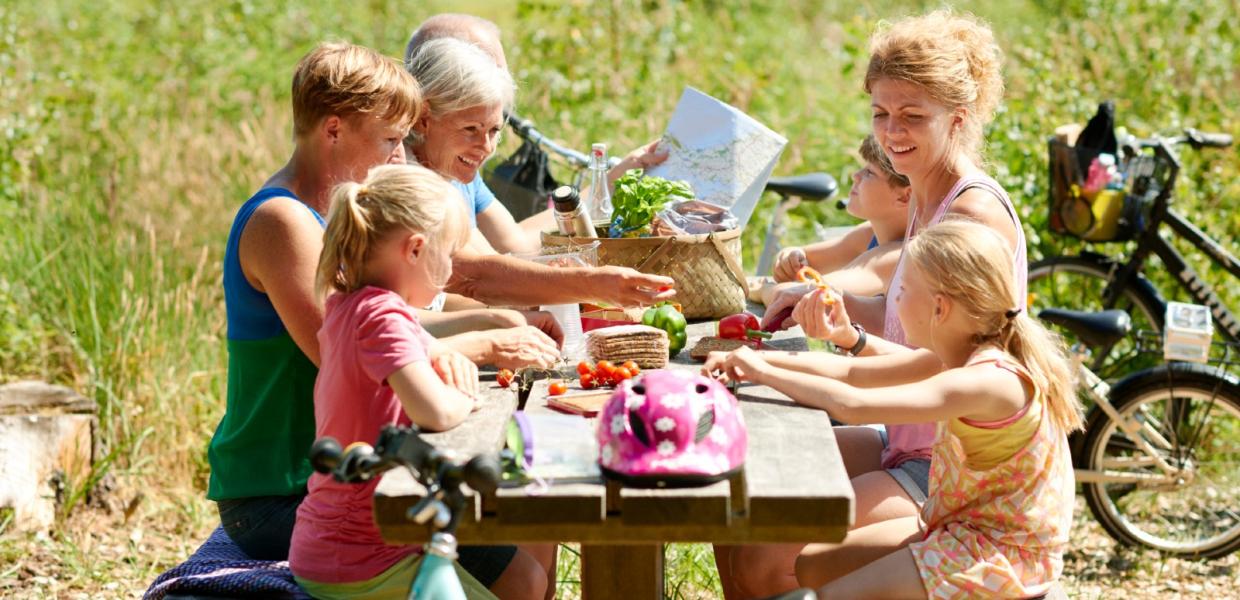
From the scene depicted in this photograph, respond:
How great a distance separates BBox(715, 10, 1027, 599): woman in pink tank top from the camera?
3105 millimetres

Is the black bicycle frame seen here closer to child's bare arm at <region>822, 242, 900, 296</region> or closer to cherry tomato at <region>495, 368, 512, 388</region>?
child's bare arm at <region>822, 242, 900, 296</region>

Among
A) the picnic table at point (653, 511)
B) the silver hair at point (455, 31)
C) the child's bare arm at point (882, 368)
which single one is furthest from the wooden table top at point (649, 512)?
the silver hair at point (455, 31)

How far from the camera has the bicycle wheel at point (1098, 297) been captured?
5.43 m

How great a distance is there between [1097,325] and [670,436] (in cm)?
295

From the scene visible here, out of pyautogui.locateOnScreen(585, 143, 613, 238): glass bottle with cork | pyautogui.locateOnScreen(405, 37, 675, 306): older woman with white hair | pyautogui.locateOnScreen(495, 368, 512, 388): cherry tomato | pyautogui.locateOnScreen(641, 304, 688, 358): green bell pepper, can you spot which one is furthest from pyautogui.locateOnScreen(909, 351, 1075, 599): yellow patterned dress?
pyautogui.locateOnScreen(585, 143, 613, 238): glass bottle with cork

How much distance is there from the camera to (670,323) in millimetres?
3127

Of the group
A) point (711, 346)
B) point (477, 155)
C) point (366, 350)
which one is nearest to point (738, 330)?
point (711, 346)

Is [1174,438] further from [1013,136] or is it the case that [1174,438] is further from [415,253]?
[415,253]

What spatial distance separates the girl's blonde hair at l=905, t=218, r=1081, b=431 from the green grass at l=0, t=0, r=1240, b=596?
1.62 metres

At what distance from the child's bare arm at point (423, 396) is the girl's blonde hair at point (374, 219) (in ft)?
0.85

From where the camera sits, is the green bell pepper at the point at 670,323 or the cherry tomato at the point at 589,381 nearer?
the cherry tomato at the point at 589,381

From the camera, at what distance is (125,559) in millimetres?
4562

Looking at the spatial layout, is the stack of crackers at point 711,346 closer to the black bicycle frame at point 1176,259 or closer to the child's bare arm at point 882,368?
the child's bare arm at point 882,368

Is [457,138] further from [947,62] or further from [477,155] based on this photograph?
[947,62]
